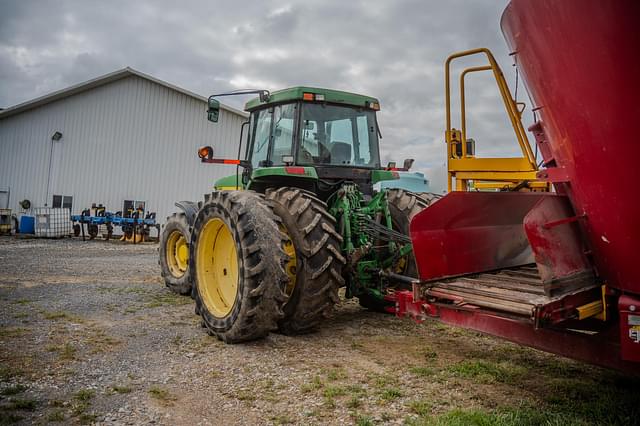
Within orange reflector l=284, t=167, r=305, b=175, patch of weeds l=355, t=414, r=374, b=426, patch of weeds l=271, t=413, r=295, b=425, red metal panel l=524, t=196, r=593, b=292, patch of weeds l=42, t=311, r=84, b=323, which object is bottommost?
patch of weeds l=271, t=413, r=295, b=425

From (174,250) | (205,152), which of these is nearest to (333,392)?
(205,152)

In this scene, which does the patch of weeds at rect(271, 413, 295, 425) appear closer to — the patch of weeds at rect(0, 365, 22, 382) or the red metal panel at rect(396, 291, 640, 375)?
the red metal panel at rect(396, 291, 640, 375)

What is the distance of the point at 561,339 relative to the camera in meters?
2.76

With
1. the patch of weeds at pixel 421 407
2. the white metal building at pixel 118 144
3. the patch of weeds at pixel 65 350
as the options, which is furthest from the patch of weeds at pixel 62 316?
the white metal building at pixel 118 144

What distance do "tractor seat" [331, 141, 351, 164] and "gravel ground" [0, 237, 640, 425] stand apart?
1.86 m

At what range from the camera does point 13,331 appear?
4.55 m

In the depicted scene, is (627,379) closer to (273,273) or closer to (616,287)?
(616,287)

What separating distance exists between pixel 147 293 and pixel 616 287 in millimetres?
5916

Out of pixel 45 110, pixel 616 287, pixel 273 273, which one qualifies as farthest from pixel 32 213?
pixel 616 287

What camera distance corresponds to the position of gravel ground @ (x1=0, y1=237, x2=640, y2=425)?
116 inches

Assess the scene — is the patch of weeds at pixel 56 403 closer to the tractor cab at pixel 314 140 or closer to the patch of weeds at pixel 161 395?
the patch of weeds at pixel 161 395

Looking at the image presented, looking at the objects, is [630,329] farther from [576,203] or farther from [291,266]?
[291,266]

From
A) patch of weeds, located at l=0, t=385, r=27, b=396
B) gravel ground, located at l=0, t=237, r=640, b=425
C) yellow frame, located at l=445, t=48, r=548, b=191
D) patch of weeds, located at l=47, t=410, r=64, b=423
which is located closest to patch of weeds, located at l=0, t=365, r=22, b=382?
gravel ground, located at l=0, t=237, r=640, b=425

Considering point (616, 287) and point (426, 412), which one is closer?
point (616, 287)
